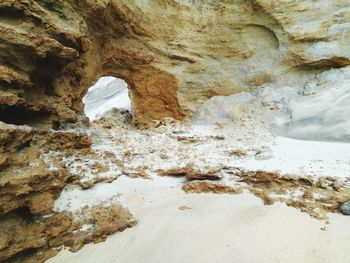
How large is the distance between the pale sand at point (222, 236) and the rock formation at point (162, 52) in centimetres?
152

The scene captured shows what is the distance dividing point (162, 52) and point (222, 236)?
6209 mm

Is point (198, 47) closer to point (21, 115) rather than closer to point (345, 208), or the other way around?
point (21, 115)

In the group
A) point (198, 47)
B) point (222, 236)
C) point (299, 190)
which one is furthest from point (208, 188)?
point (198, 47)

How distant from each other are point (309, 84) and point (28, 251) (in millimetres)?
7971

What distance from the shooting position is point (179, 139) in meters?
7.10

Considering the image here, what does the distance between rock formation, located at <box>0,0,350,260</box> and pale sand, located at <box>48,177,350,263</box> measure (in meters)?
1.52

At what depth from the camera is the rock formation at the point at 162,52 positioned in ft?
14.9

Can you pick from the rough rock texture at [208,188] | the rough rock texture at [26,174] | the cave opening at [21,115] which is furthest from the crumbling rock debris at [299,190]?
the cave opening at [21,115]

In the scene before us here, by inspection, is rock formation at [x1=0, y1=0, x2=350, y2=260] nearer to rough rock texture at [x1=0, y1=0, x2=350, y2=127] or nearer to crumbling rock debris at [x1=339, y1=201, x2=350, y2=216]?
rough rock texture at [x1=0, y1=0, x2=350, y2=127]

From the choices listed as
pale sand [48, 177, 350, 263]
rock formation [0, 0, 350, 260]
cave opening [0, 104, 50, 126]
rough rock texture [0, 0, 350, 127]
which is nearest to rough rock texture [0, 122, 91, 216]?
rock formation [0, 0, 350, 260]

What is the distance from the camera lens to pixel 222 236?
3311 mm

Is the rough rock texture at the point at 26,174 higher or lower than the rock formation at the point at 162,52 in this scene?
lower

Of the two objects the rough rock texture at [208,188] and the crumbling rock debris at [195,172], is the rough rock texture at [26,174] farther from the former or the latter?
the rough rock texture at [208,188]

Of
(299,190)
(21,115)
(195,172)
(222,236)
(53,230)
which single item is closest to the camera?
(222,236)
